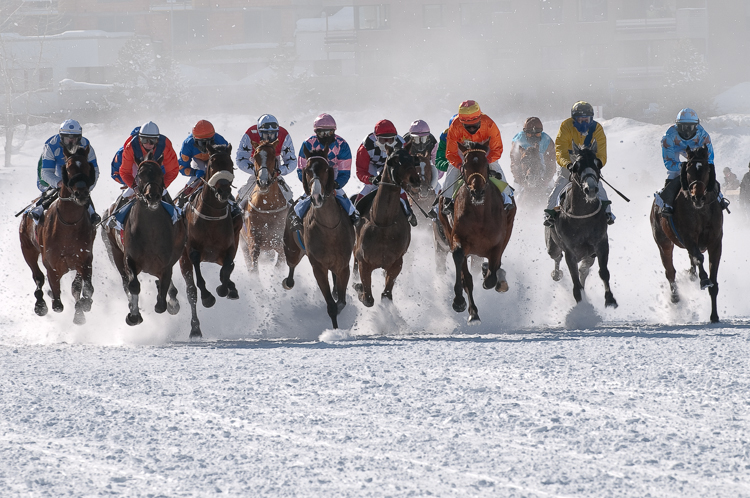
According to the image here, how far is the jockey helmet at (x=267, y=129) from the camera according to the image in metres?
13.1

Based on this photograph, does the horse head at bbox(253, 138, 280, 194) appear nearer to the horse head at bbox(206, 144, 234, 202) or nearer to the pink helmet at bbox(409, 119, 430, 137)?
the horse head at bbox(206, 144, 234, 202)

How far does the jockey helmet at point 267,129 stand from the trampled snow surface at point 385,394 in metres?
1.84

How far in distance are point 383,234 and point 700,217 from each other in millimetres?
3577

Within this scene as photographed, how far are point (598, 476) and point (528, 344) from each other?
4.43 meters

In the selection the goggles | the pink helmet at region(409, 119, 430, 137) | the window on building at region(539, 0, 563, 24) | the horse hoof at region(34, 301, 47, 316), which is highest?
the window on building at region(539, 0, 563, 24)

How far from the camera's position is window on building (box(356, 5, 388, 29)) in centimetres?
5634

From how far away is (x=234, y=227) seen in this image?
12383 millimetres

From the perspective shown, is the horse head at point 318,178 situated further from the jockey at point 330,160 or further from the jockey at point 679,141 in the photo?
the jockey at point 679,141

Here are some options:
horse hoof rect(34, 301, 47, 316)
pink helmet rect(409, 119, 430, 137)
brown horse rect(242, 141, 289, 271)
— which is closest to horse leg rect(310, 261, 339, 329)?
brown horse rect(242, 141, 289, 271)

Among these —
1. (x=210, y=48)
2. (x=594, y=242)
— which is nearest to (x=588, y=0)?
(x=210, y=48)

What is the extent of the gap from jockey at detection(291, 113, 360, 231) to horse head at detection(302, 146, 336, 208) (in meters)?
0.51

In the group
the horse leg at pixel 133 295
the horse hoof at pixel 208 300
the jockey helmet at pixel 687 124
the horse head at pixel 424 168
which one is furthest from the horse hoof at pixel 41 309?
the jockey helmet at pixel 687 124

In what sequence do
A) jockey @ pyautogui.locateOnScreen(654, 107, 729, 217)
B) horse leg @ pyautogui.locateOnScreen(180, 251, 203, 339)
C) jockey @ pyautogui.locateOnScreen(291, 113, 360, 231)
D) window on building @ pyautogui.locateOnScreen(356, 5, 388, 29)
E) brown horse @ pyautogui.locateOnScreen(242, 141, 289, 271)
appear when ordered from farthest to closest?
1. window on building @ pyautogui.locateOnScreen(356, 5, 388, 29)
2. brown horse @ pyautogui.locateOnScreen(242, 141, 289, 271)
3. jockey @ pyautogui.locateOnScreen(654, 107, 729, 217)
4. horse leg @ pyautogui.locateOnScreen(180, 251, 203, 339)
5. jockey @ pyautogui.locateOnScreen(291, 113, 360, 231)

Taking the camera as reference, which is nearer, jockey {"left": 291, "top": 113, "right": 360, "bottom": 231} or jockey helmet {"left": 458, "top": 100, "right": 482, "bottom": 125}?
jockey {"left": 291, "top": 113, "right": 360, "bottom": 231}
